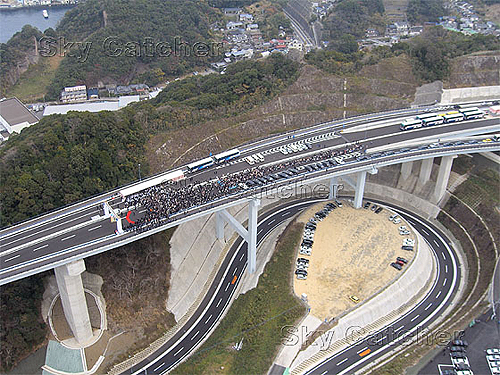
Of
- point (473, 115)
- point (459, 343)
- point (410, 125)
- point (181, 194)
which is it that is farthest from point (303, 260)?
point (473, 115)

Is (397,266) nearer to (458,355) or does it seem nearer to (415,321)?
(415,321)

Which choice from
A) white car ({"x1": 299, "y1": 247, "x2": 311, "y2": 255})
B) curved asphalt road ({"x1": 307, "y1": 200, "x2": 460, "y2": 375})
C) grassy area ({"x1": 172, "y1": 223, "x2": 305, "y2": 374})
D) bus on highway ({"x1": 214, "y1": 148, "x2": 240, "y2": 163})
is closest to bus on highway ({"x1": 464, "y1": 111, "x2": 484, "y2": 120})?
curved asphalt road ({"x1": 307, "y1": 200, "x2": 460, "y2": 375})

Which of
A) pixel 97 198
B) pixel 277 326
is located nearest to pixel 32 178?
pixel 97 198

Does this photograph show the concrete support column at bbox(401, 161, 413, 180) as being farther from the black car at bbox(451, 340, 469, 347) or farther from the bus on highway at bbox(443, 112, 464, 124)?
the black car at bbox(451, 340, 469, 347)

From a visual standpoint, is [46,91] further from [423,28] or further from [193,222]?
[423,28]

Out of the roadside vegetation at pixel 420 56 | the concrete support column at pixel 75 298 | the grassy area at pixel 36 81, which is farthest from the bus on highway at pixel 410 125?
the grassy area at pixel 36 81

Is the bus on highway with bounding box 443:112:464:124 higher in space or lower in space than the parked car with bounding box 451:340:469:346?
higher

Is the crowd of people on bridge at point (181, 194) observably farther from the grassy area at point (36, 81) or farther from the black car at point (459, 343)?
the grassy area at point (36, 81)
